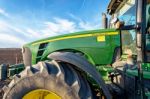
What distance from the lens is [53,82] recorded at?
13.7ft

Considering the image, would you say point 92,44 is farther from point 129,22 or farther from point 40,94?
point 40,94

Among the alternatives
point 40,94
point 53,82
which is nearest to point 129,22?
point 53,82

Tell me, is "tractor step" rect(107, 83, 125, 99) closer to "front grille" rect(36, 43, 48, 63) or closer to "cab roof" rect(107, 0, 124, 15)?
"front grille" rect(36, 43, 48, 63)

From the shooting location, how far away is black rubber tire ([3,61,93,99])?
4133 millimetres

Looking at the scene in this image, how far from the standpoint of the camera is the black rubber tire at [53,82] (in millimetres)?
4133

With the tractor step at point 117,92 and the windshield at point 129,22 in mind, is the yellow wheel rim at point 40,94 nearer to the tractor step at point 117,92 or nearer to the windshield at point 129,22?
the tractor step at point 117,92

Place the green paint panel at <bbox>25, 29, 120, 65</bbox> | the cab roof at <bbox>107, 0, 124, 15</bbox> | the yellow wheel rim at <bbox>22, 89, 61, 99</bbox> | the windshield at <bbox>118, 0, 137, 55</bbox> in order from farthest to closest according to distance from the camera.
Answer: the cab roof at <bbox>107, 0, 124, 15</bbox> → the green paint panel at <bbox>25, 29, 120, 65</bbox> → the windshield at <bbox>118, 0, 137, 55</bbox> → the yellow wheel rim at <bbox>22, 89, 61, 99</bbox>

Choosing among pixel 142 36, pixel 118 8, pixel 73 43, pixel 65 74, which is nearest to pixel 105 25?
pixel 118 8

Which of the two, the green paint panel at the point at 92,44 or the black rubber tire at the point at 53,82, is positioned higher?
the green paint panel at the point at 92,44

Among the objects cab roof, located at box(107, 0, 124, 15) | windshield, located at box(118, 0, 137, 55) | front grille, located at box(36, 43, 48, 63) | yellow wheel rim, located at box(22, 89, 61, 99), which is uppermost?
cab roof, located at box(107, 0, 124, 15)

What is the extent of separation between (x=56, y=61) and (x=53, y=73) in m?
0.29

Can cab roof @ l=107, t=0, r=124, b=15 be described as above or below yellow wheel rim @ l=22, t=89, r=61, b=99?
above

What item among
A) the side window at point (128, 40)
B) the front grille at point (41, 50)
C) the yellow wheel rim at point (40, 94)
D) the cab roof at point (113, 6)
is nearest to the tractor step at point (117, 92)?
the side window at point (128, 40)

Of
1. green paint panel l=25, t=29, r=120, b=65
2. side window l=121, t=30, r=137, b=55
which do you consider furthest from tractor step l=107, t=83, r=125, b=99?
green paint panel l=25, t=29, r=120, b=65
